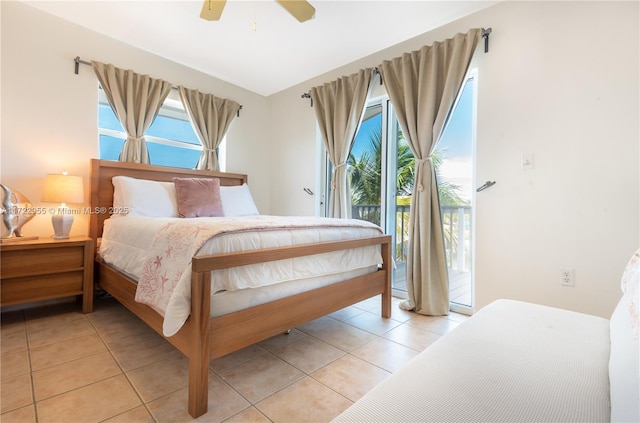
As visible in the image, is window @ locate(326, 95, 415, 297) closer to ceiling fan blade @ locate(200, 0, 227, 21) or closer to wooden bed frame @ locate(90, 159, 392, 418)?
wooden bed frame @ locate(90, 159, 392, 418)

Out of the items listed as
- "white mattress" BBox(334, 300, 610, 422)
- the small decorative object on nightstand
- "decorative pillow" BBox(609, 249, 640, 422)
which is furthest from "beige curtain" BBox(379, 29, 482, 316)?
the small decorative object on nightstand

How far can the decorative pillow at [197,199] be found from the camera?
2.70 m

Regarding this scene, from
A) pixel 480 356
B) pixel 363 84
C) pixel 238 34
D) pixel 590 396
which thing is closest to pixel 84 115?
pixel 238 34

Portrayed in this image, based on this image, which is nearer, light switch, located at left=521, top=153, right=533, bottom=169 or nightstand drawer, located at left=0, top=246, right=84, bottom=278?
nightstand drawer, located at left=0, top=246, right=84, bottom=278

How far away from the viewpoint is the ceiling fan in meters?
1.87

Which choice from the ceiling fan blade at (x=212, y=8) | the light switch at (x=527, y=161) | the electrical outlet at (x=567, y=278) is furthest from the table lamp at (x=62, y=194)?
the electrical outlet at (x=567, y=278)

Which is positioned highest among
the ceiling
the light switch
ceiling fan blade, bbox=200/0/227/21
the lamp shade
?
the ceiling

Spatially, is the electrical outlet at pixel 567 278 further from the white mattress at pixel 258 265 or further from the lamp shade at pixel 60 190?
the lamp shade at pixel 60 190

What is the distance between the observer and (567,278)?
1994 mm

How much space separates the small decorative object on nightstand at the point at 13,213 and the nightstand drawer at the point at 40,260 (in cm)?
18

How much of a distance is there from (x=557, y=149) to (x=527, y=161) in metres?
0.18

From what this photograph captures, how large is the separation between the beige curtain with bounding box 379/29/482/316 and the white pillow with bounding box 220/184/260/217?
171 centimetres

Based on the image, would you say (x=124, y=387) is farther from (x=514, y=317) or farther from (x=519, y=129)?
(x=519, y=129)

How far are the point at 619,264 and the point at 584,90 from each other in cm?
113
